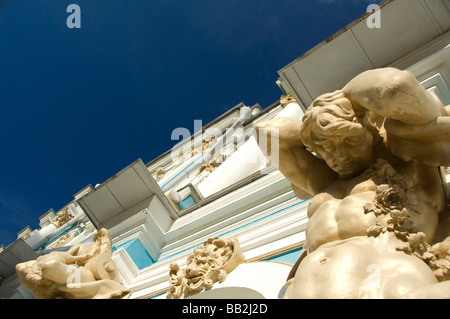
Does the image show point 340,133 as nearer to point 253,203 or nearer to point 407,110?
point 407,110

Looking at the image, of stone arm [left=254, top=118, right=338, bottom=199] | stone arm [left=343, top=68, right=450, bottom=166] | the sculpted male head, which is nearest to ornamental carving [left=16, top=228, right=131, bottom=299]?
stone arm [left=254, top=118, right=338, bottom=199]

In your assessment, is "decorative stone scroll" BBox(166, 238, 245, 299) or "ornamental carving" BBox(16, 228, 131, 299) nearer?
"decorative stone scroll" BBox(166, 238, 245, 299)

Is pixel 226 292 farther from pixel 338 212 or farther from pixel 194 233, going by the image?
pixel 194 233

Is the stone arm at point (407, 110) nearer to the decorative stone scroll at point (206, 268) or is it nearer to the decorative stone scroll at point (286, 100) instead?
the decorative stone scroll at point (206, 268)

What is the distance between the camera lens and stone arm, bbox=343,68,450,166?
149cm

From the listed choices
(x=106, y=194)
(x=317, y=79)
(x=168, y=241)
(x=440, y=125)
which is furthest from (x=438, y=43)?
(x=106, y=194)

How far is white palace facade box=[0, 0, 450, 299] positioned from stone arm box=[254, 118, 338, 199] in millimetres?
636

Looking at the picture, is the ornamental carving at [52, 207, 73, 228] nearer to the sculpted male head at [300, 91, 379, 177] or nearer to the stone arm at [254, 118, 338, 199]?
the stone arm at [254, 118, 338, 199]

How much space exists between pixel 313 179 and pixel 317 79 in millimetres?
1522

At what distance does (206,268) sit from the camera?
9.00 ft

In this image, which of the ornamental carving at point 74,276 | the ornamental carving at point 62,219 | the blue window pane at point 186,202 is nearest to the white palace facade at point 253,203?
the blue window pane at point 186,202

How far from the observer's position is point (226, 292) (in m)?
2.49

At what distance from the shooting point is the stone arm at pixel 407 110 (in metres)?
1.49

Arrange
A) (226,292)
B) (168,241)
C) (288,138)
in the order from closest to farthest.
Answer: (288,138), (226,292), (168,241)
